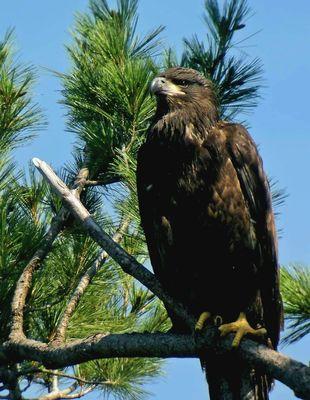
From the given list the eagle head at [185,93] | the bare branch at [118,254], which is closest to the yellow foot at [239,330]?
the bare branch at [118,254]

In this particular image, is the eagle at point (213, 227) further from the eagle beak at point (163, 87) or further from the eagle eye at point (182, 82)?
the eagle eye at point (182, 82)

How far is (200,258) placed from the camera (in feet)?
14.7

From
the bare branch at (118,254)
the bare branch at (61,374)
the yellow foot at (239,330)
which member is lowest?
the yellow foot at (239,330)

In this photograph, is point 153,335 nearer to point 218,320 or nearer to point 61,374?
point 218,320

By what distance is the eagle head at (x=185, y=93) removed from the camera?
4.98m

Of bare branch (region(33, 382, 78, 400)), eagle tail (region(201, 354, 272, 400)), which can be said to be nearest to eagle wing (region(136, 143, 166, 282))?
eagle tail (region(201, 354, 272, 400))

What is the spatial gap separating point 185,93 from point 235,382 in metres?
1.45

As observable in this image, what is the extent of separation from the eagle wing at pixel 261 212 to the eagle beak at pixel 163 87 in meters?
0.35

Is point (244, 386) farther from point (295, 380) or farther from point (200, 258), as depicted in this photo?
point (295, 380)

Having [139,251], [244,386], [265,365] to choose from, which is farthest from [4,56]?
[265,365]

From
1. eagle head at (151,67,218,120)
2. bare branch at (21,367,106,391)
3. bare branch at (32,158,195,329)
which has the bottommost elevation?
bare branch at (21,367,106,391)

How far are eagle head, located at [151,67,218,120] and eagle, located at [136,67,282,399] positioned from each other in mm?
260

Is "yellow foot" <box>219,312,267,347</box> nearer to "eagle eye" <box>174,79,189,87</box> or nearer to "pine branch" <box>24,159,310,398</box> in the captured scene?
"pine branch" <box>24,159,310,398</box>

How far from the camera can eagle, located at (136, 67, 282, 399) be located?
4.48m
